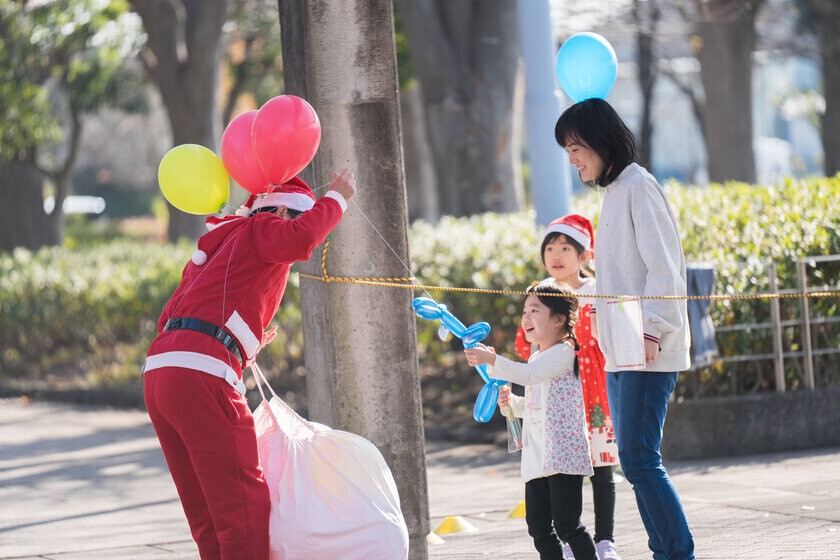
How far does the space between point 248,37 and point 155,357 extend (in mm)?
24139

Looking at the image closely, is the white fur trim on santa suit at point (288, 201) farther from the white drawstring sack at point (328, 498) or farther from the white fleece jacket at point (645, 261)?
the white fleece jacket at point (645, 261)

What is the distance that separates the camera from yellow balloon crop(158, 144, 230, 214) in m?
4.30

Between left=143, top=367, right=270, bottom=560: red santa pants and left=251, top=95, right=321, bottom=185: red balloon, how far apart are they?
0.83 meters

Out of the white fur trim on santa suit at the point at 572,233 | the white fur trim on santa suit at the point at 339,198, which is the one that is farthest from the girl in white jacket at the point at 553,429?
the white fur trim on santa suit at the point at 339,198

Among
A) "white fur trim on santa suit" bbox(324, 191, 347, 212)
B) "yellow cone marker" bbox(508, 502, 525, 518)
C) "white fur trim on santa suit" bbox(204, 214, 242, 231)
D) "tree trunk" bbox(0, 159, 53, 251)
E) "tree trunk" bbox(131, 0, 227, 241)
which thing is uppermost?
"tree trunk" bbox(131, 0, 227, 241)

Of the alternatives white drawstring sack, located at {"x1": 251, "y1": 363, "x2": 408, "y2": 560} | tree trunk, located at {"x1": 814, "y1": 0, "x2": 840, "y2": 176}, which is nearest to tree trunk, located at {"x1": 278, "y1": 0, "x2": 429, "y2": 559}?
white drawstring sack, located at {"x1": 251, "y1": 363, "x2": 408, "y2": 560}

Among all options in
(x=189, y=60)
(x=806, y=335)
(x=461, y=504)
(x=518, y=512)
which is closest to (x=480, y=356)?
(x=518, y=512)

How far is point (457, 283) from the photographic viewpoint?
30.9 ft

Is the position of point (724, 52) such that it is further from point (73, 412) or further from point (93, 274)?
point (73, 412)

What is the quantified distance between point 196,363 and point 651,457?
1.67m

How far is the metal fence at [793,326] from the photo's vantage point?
7.56 meters

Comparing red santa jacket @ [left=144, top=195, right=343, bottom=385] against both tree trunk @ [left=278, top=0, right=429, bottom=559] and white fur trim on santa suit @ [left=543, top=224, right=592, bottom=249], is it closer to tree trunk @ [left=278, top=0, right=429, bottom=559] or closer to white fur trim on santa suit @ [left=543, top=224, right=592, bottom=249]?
tree trunk @ [left=278, top=0, right=429, bottom=559]

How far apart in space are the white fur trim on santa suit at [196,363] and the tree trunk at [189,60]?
13.2 metres

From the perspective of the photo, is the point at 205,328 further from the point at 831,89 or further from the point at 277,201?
the point at 831,89
